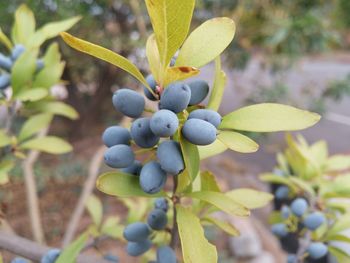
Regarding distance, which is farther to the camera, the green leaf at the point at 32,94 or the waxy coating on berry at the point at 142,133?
the green leaf at the point at 32,94

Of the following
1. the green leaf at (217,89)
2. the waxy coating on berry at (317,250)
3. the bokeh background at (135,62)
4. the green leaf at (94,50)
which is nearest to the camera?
the green leaf at (94,50)

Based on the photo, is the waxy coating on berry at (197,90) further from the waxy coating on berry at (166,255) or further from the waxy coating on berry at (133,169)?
the waxy coating on berry at (166,255)

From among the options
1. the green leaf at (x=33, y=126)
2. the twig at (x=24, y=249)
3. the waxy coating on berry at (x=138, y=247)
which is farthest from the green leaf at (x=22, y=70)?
the waxy coating on berry at (x=138, y=247)

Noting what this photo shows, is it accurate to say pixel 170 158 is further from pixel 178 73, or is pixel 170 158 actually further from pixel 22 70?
pixel 22 70

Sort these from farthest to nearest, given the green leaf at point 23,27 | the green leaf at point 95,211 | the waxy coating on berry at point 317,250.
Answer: the green leaf at point 95,211 < the green leaf at point 23,27 < the waxy coating on berry at point 317,250

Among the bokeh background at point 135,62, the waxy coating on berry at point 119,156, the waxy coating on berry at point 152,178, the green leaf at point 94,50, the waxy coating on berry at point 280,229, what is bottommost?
the bokeh background at point 135,62

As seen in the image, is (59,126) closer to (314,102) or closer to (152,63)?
(314,102)

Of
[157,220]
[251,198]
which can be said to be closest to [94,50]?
[157,220]

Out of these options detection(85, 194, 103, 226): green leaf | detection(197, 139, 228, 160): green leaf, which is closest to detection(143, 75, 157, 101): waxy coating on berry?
detection(197, 139, 228, 160): green leaf
